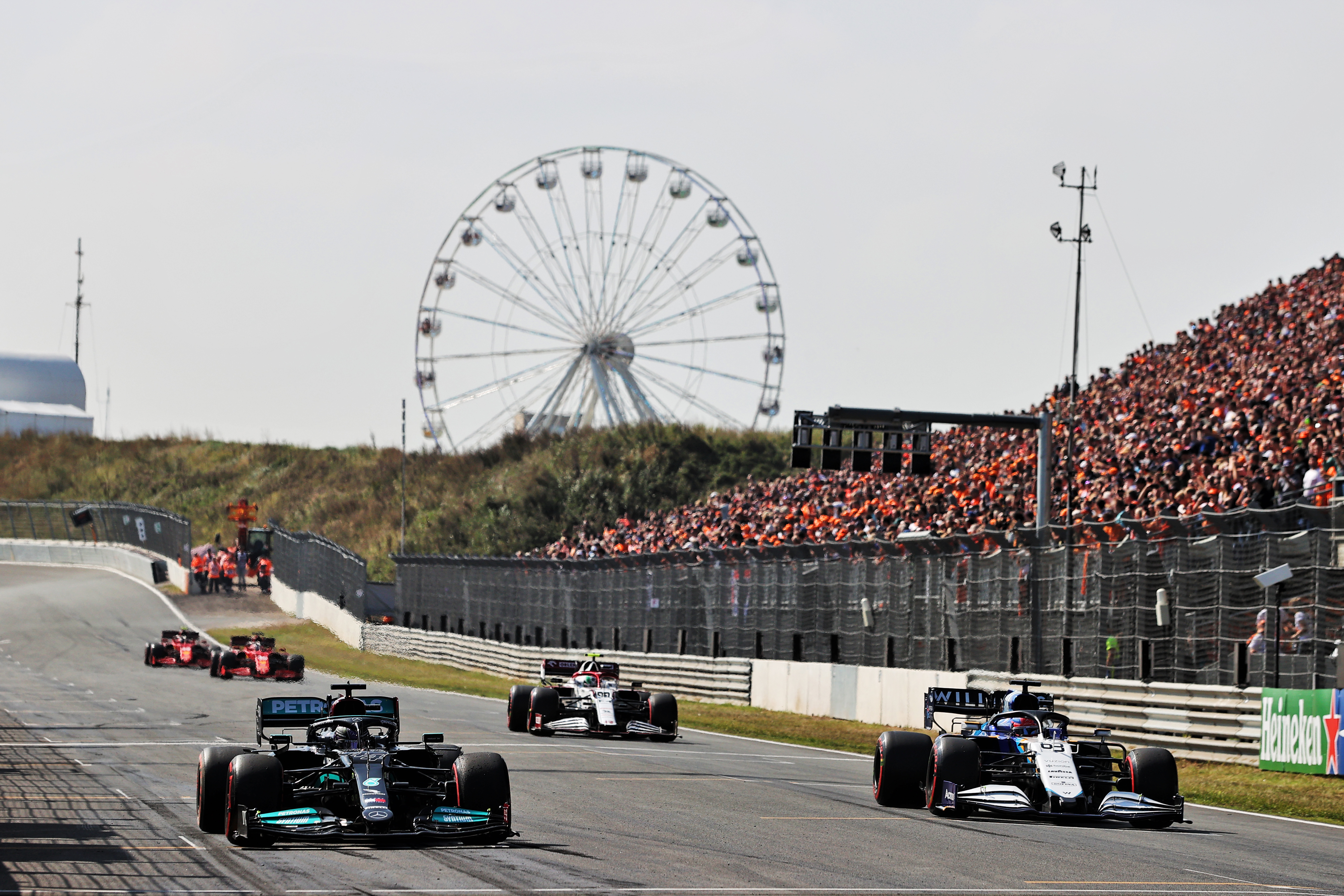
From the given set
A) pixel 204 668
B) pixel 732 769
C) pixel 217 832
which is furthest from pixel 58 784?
pixel 204 668

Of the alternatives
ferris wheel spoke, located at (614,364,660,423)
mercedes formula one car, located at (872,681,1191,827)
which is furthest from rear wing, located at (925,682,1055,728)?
ferris wheel spoke, located at (614,364,660,423)

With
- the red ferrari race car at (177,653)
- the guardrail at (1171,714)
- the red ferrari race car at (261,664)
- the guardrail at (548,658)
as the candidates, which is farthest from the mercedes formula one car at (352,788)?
the red ferrari race car at (177,653)

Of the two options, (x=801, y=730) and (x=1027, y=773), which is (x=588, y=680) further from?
(x=1027, y=773)

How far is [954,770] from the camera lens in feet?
47.3

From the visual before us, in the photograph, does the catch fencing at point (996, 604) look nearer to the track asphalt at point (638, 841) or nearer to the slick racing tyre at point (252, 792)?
the track asphalt at point (638, 841)

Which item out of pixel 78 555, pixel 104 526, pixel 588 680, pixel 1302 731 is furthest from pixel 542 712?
pixel 104 526

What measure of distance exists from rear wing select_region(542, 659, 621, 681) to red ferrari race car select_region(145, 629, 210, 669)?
59.4ft

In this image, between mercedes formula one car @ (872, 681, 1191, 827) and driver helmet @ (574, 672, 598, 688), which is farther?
driver helmet @ (574, 672, 598, 688)

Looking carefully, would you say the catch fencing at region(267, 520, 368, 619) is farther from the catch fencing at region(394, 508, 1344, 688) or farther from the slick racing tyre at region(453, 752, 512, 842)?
the slick racing tyre at region(453, 752, 512, 842)

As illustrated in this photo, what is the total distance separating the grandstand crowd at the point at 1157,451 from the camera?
85.9 feet

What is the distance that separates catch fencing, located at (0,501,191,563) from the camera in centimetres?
8056

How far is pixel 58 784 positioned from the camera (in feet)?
53.7

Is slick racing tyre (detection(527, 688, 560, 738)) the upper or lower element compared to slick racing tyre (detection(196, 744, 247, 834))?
lower

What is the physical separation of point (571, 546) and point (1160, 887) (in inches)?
1912
